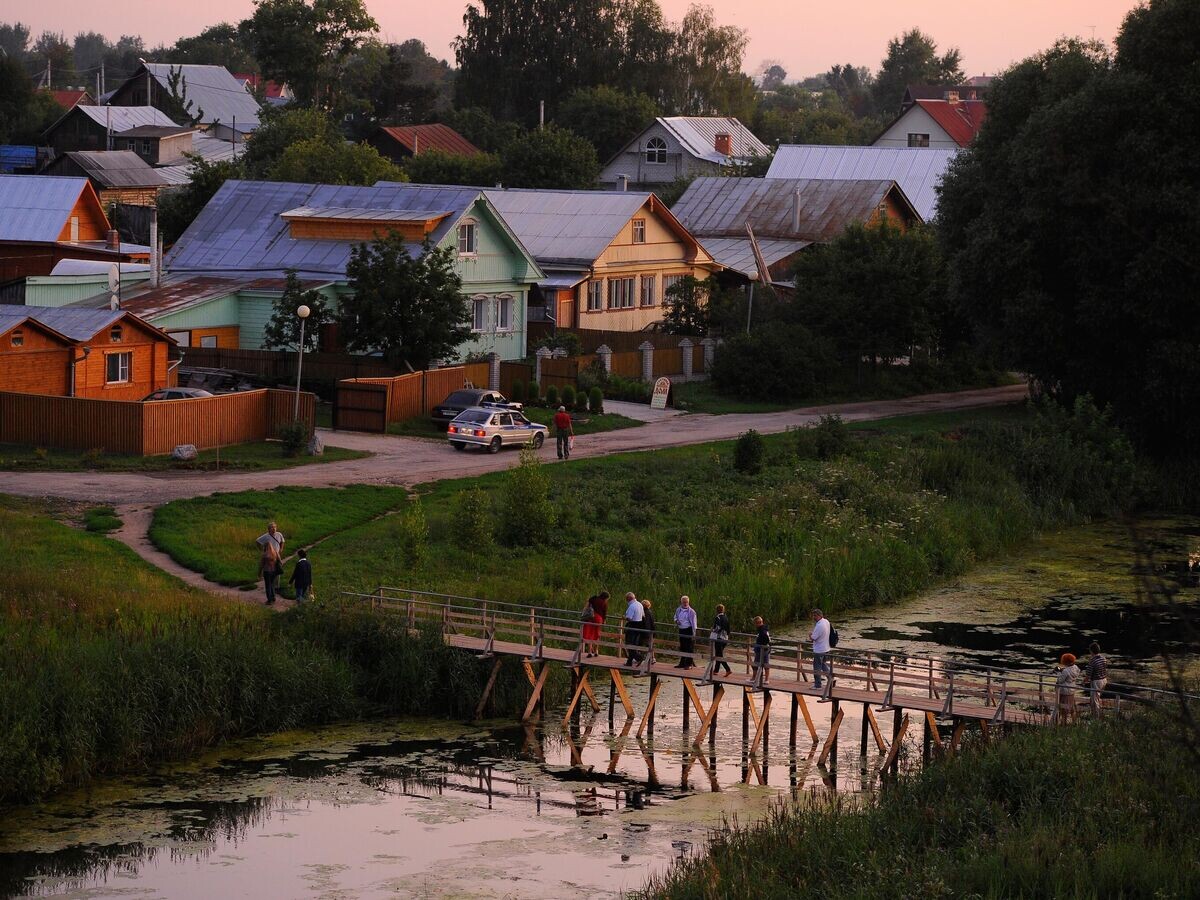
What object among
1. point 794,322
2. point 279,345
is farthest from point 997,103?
point 279,345

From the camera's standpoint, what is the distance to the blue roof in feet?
202

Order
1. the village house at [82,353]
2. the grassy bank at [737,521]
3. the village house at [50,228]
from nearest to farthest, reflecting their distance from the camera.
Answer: the grassy bank at [737,521] → the village house at [82,353] → the village house at [50,228]

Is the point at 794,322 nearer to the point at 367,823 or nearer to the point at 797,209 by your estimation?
the point at 797,209

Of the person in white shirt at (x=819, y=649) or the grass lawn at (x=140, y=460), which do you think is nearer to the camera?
the person in white shirt at (x=819, y=649)

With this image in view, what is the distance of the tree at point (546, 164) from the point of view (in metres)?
95.8

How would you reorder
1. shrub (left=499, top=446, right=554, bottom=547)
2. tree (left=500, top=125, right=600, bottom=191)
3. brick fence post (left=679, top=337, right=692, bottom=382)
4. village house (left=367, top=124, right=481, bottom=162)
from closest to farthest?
shrub (left=499, top=446, right=554, bottom=547), brick fence post (left=679, top=337, right=692, bottom=382), tree (left=500, top=125, right=600, bottom=191), village house (left=367, top=124, right=481, bottom=162)

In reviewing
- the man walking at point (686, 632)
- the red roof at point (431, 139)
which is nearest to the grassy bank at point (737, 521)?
the man walking at point (686, 632)

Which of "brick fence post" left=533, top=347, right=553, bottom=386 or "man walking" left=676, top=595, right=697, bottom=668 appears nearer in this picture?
"man walking" left=676, top=595, right=697, bottom=668

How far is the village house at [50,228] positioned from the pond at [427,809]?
45.5m

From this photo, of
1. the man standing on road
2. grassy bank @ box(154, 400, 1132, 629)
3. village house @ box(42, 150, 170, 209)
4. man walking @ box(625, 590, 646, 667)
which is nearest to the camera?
man walking @ box(625, 590, 646, 667)

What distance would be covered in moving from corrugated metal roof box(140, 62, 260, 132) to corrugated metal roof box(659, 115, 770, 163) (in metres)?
38.3

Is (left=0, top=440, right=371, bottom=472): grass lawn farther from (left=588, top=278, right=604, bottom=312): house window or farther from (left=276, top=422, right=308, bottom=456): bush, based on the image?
(left=588, top=278, right=604, bottom=312): house window

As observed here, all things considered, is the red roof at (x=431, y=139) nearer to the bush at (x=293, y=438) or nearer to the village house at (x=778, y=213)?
the village house at (x=778, y=213)

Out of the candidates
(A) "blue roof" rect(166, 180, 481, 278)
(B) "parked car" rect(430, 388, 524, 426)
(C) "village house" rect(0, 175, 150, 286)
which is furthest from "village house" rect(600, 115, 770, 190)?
(B) "parked car" rect(430, 388, 524, 426)
